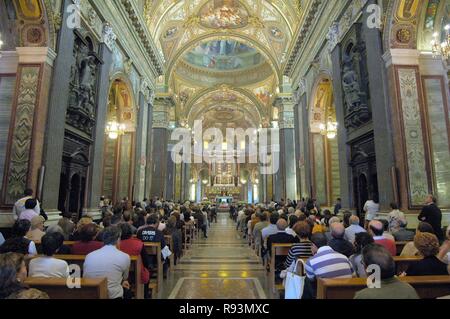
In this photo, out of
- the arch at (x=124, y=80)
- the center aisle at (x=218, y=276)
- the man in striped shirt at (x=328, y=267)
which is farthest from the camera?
the arch at (x=124, y=80)

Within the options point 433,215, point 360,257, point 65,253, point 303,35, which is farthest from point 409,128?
point 303,35

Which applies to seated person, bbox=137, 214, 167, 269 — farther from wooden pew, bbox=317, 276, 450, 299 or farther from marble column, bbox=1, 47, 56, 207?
wooden pew, bbox=317, 276, 450, 299

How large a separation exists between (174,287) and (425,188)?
523cm

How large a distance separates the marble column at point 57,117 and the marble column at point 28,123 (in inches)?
4.0

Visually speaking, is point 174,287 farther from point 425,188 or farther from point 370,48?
point 370,48

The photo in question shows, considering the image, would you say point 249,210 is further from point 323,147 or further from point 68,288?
point 68,288

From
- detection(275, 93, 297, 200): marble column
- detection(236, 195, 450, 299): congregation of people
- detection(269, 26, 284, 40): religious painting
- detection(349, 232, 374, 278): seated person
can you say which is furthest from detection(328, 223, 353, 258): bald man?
detection(269, 26, 284, 40): religious painting

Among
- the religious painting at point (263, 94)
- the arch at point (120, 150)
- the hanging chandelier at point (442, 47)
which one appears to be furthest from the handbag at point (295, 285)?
the religious painting at point (263, 94)

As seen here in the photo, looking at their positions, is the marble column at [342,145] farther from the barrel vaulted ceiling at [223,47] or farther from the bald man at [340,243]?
the bald man at [340,243]

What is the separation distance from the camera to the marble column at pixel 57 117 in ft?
20.9

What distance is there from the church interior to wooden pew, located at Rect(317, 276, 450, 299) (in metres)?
0.01

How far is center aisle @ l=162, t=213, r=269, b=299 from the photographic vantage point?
4418 millimetres

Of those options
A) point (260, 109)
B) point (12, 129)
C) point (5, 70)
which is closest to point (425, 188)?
point (12, 129)

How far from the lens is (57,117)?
6.70m
